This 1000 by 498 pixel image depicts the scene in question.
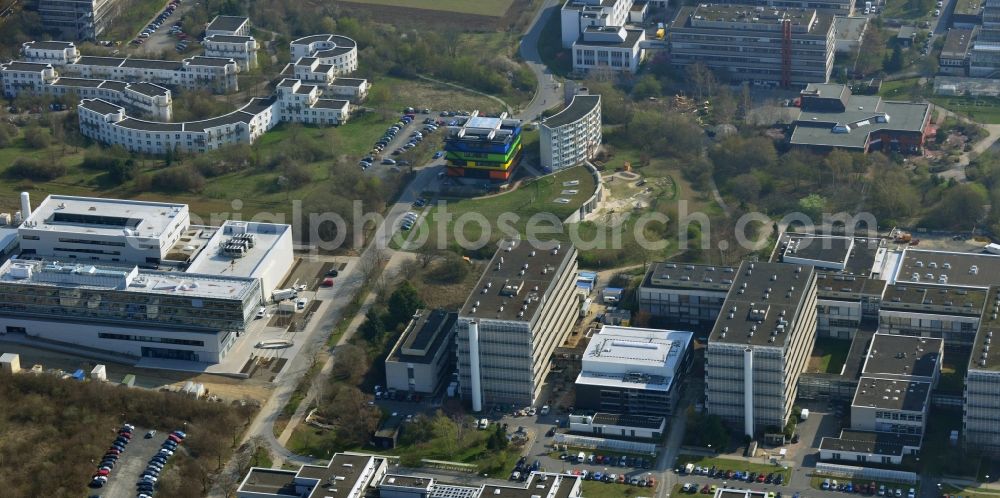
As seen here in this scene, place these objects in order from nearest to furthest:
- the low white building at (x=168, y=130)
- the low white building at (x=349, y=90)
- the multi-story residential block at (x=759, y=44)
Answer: the low white building at (x=168, y=130) < the multi-story residential block at (x=759, y=44) < the low white building at (x=349, y=90)

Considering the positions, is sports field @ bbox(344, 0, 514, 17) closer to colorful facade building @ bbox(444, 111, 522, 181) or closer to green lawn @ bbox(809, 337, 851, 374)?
colorful facade building @ bbox(444, 111, 522, 181)

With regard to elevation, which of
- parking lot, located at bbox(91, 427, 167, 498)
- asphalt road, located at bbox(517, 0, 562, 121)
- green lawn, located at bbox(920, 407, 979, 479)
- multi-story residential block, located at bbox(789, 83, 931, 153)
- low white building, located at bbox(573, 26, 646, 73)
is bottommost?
asphalt road, located at bbox(517, 0, 562, 121)

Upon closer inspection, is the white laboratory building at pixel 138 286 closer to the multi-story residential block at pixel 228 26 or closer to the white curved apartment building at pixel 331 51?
the white curved apartment building at pixel 331 51

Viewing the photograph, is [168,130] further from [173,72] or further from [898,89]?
[898,89]

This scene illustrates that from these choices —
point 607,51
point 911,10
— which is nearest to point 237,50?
point 607,51

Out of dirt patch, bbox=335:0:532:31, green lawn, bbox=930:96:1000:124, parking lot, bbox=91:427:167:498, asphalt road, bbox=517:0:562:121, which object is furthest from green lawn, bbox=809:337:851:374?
dirt patch, bbox=335:0:532:31

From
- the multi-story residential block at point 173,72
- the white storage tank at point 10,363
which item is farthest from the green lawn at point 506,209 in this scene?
the multi-story residential block at point 173,72

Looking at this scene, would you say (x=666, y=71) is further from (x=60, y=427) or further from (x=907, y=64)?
(x=60, y=427)
